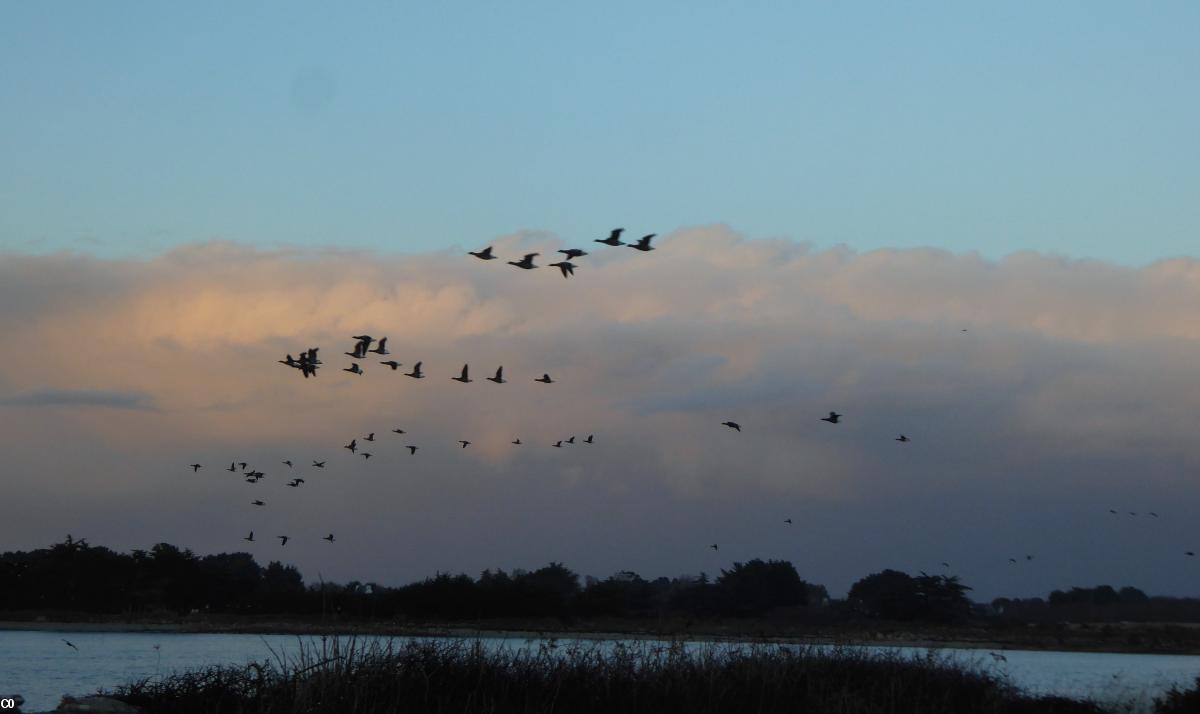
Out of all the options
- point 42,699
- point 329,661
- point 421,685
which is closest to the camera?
point 329,661

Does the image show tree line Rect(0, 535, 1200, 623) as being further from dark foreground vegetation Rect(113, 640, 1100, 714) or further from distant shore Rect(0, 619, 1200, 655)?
dark foreground vegetation Rect(113, 640, 1100, 714)

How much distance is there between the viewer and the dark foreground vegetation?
19375 mm

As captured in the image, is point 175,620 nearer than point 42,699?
No

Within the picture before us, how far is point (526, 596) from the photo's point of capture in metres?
96.6

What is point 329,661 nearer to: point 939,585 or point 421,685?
point 421,685

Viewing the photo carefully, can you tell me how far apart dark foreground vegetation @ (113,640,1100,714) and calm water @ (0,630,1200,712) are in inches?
36.9

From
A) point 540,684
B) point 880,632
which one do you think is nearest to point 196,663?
point 540,684

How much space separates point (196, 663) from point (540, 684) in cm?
3020

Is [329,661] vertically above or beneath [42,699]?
above

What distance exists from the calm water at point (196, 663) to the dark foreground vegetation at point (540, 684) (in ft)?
3.08

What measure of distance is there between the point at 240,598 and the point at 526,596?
24.2 metres

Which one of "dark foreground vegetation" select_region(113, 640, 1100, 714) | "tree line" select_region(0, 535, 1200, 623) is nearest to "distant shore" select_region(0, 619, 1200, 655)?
"tree line" select_region(0, 535, 1200, 623)

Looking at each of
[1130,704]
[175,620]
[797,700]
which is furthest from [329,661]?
[175,620]

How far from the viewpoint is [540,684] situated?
22906mm
